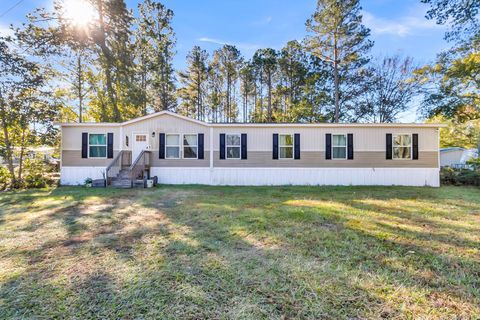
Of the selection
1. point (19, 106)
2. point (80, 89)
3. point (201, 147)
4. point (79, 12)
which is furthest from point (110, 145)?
point (80, 89)

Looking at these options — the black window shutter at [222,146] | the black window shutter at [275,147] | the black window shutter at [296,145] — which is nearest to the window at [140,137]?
the black window shutter at [222,146]

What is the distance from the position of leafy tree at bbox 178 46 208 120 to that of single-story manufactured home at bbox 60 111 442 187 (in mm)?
10674

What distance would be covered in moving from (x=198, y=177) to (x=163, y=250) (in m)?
7.09

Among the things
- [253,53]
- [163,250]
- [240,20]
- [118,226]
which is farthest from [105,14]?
[163,250]

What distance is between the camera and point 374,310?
1.86 meters

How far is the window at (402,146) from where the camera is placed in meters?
9.87

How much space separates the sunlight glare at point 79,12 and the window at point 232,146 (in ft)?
38.1

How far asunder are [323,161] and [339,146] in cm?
102

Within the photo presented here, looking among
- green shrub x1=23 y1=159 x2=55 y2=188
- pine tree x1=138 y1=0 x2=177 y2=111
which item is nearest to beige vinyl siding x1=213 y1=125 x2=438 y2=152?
green shrub x1=23 y1=159 x2=55 y2=188

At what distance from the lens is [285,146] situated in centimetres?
1015

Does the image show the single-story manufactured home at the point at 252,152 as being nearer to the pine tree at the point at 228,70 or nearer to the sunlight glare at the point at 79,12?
the sunlight glare at the point at 79,12

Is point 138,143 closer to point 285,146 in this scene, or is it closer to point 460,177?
point 285,146

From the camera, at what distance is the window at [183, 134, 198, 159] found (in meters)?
10.2

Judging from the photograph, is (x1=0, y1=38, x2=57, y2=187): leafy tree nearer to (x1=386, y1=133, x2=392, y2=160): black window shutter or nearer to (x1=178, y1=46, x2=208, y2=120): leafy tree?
(x1=178, y1=46, x2=208, y2=120): leafy tree
